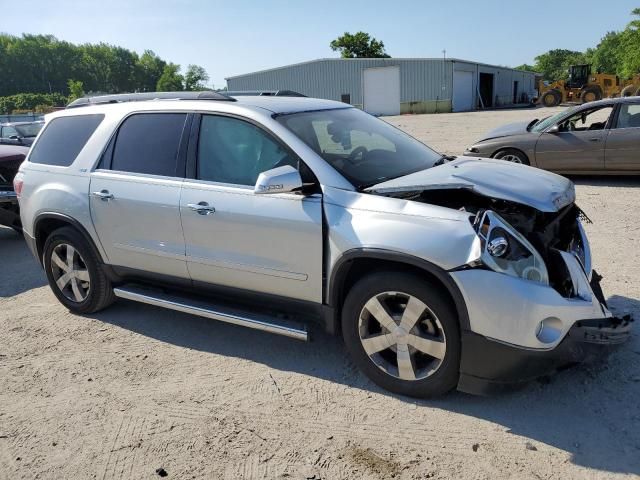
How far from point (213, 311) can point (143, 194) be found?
106 cm

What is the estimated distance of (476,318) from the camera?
114 inches

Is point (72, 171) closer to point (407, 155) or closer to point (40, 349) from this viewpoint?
point (40, 349)

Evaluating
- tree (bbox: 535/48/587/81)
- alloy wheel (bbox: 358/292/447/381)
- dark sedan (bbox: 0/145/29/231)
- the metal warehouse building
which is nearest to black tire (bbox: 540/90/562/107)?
the metal warehouse building

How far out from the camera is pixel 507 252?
2.88 metres

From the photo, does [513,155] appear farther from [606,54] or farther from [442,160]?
[606,54]

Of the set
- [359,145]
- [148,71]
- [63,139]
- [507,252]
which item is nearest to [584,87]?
[359,145]

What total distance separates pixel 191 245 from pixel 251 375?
1041 millimetres

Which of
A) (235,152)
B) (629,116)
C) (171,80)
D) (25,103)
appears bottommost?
(235,152)

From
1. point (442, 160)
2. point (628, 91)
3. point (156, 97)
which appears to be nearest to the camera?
point (442, 160)

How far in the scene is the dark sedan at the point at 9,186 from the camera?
23.9ft

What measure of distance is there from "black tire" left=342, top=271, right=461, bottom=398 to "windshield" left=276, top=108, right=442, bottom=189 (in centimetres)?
66

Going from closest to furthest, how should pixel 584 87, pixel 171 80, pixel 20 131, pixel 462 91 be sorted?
pixel 20 131, pixel 584 87, pixel 462 91, pixel 171 80

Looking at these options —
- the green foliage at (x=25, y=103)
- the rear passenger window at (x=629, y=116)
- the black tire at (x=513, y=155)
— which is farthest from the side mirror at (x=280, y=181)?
the green foliage at (x=25, y=103)

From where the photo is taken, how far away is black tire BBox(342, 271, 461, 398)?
9.85 ft
